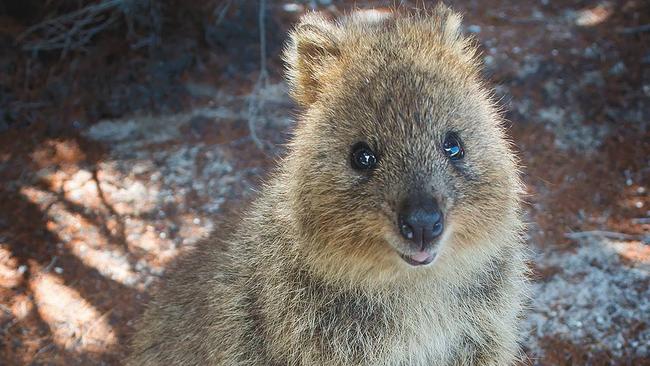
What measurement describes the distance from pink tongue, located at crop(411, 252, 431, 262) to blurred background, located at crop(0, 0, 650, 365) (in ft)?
7.10

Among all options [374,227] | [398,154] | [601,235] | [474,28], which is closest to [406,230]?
[374,227]

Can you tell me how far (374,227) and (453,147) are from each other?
1.60 ft

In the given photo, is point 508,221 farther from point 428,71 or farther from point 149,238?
point 149,238

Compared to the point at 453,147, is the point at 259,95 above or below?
below

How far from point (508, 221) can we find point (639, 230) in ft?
8.70

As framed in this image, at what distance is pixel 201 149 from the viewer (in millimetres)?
6465

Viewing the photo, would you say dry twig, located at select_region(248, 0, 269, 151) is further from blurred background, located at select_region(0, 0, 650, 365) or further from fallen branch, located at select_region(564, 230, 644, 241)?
fallen branch, located at select_region(564, 230, 644, 241)

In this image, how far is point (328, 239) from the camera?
2.87 m

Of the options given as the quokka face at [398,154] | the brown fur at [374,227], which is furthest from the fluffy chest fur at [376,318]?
the quokka face at [398,154]

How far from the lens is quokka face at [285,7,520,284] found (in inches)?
105

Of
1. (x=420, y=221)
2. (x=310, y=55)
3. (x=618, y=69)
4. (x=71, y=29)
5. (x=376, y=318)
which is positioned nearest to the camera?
(x=420, y=221)

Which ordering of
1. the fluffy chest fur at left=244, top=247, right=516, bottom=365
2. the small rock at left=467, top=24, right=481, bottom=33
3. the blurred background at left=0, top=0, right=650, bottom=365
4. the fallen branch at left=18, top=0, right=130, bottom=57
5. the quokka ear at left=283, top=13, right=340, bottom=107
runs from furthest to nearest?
the small rock at left=467, top=24, right=481, bottom=33 < the fallen branch at left=18, top=0, right=130, bottom=57 < the blurred background at left=0, top=0, right=650, bottom=365 < the quokka ear at left=283, top=13, right=340, bottom=107 < the fluffy chest fur at left=244, top=247, right=516, bottom=365

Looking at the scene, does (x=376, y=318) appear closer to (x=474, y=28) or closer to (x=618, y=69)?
(x=618, y=69)

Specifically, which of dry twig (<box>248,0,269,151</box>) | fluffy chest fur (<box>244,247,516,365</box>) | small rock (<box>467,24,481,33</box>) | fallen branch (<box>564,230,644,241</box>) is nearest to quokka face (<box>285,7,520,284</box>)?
fluffy chest fur (<box>244,247,516,365</box>)
